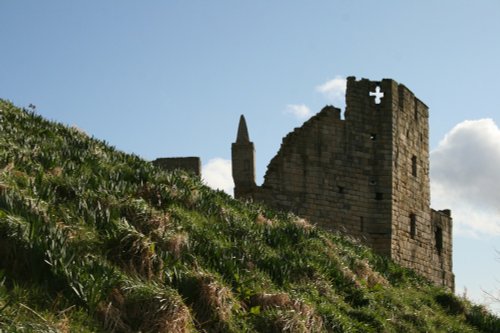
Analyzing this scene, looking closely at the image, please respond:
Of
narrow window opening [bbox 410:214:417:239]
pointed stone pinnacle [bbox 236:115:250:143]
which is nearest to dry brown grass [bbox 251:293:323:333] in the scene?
pointed stone pinnacle [bbox 236:115:250:143]

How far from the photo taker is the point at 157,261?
9.18m

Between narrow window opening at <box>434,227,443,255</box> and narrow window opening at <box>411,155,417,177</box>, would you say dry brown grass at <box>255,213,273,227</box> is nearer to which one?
narrow window opening at <box>411,155,417,177</box>

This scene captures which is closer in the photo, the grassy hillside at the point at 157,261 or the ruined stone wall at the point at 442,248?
the grassy hillside at the point at 157,261

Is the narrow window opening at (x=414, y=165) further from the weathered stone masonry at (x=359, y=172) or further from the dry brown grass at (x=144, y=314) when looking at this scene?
the dry brown grass at (x=144, y=314)

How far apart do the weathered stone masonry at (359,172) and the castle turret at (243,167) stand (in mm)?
26

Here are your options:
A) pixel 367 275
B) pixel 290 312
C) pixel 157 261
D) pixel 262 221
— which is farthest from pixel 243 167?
pixel 157 261

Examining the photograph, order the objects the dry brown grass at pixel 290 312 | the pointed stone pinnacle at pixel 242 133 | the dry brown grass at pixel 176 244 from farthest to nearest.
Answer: the pointed stone pinnacle at pixel 242 133
the dry brown grass at pixel 176 244
the dry brown grass at pixel 290 312

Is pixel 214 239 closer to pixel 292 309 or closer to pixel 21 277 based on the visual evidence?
pixel 292 309

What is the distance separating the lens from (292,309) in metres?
9.64

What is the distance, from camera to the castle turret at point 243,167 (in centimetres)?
2244

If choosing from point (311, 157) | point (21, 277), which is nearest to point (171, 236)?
point (21, 277)

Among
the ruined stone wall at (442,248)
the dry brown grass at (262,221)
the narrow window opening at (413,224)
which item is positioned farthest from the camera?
the ruined stone wall at (442,248)

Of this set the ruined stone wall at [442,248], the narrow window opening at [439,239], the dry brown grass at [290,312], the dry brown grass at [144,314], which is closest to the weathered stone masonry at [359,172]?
the ruined stone wall at [442,248]

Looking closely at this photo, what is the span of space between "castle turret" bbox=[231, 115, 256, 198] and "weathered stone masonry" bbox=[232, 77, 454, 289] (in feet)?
0.08
